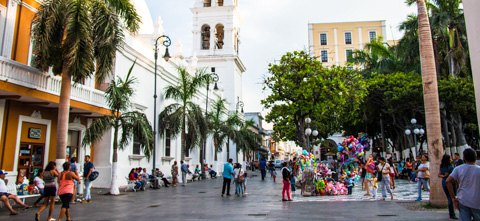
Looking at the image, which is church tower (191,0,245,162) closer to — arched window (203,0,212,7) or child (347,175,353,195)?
arched window (203,0,212,7)

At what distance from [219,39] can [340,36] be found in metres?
22.6

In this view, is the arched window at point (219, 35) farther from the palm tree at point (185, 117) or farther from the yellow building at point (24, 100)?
the yellow building at point (24, 100)

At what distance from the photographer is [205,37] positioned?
144 ft

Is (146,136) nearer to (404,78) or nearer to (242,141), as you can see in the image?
(242,141)

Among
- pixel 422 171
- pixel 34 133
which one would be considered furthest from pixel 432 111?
pixel 34 133

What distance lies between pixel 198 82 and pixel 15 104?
37.2 feet

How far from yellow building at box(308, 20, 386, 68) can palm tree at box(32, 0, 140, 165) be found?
154 feet

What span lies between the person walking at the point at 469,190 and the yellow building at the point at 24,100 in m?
12.0

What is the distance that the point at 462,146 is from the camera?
2377 centimetres

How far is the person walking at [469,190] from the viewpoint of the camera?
4988 millimetres

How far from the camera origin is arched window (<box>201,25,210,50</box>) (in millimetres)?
43625

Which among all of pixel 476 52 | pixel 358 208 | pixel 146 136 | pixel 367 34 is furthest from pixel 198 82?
pixel 367 34

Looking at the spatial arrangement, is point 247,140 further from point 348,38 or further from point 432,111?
point 348,38

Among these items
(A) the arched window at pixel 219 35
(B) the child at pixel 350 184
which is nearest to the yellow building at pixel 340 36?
(A) the arched window at pixel 219 35
